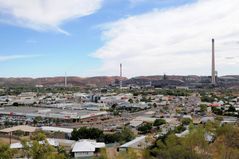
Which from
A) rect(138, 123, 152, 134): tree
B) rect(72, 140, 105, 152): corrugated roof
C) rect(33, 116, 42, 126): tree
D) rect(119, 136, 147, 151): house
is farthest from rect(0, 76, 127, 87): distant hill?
rect(119, 136, 147, 151): house

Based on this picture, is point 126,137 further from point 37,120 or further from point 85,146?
point 37,120

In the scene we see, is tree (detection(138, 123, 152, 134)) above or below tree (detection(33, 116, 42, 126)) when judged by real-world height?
above

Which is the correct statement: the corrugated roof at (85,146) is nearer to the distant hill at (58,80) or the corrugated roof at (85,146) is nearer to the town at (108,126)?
the town at (108,126)

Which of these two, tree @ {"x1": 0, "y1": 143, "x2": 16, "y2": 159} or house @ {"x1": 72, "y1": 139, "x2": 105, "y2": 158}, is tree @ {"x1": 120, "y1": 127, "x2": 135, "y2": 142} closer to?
house @ {"x1": 72, "y1": 139, "x2": 105, "y2": 158}

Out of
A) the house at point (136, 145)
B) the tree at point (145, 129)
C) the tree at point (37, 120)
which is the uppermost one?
the house at point (136, 145)

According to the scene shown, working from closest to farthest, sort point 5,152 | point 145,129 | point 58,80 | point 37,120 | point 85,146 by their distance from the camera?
point 5,152 < point 85,146 < point 145,129 < point 37,120 < point 58,80

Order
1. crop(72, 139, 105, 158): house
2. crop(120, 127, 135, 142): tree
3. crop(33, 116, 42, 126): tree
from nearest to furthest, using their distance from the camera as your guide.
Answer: crop(72, 139, 105, 158): house
crop(120, 127, 135, 142): tree
crop(33, 116, 42, 126): tree

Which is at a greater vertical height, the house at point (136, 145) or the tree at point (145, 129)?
the house at point (136, 145)

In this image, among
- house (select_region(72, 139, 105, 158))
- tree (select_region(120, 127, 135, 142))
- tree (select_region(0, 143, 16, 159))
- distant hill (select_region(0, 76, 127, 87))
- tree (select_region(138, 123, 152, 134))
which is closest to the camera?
tree (select_region(0, 143, 16, 159))

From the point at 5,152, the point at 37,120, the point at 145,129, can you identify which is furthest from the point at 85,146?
the point at 37,120

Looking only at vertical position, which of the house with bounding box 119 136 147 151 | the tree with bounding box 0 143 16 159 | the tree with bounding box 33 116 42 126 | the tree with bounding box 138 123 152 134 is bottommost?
the tree with bounding box 33 116 42 126

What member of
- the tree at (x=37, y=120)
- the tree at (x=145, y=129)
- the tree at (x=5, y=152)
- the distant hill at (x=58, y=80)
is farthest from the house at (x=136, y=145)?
the distant hill at (x=58, y=80)

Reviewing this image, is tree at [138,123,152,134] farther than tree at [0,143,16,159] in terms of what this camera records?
Yes
